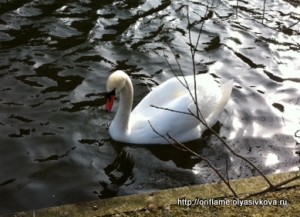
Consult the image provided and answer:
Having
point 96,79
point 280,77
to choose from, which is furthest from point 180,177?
point 280,77

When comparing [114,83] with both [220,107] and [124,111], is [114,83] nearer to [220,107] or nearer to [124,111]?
[124,111]

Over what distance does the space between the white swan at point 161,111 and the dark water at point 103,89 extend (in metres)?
0.15

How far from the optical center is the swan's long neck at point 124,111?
5.80 meters

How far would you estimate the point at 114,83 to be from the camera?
563cm

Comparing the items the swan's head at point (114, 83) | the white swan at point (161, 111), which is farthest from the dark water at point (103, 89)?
the swan's head at point (114, 83)

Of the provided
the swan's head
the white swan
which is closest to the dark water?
the white swan

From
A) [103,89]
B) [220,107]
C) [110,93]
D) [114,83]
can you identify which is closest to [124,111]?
[110,93]

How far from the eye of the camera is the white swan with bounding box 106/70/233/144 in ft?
18.6

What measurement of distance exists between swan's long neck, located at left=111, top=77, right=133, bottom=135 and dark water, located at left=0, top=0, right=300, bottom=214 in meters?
0.20

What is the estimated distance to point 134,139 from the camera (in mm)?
5828

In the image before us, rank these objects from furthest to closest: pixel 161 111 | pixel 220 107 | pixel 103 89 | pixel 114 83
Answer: pixel 103 89 → pixel 220 107 → pixel 161 111 → pixel 114 83

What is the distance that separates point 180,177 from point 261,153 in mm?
1050

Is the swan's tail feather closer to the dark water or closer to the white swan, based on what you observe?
the white swan

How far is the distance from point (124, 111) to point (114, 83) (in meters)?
0.40
